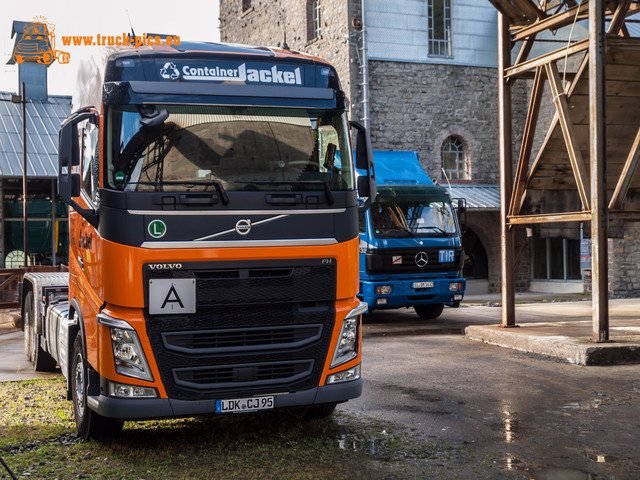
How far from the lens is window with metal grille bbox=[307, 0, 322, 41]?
24250mm

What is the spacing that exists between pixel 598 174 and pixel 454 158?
575 inches

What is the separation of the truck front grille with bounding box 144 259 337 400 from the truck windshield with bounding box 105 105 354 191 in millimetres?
644

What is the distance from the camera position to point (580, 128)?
11.5 m

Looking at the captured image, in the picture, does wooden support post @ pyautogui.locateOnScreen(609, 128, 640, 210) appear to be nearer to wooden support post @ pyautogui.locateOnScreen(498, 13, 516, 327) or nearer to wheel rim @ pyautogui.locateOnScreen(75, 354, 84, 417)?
wooden support post @ pyautogui.locateOnScreen(498, 13, 516, 327)

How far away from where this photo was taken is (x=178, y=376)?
5.75 metres

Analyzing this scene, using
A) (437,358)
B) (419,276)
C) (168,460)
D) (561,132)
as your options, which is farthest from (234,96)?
(419,276)

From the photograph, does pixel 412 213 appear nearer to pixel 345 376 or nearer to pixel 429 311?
pixel 429 311

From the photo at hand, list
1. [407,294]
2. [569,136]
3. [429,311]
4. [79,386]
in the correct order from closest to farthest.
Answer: [79,386] → [569,136] → [407,294] → [429,311]

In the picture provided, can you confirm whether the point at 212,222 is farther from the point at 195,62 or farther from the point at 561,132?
the point at 561,132

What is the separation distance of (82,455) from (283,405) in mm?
1584

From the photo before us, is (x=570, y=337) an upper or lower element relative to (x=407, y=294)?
lower

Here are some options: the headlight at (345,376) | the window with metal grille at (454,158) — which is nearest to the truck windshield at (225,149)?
the headlight at (345,376)

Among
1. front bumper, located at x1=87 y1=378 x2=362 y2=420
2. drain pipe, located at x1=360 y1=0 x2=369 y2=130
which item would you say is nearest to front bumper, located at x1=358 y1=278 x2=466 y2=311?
front bumper, located at x1=87 y1=378 x2=362 y2=420

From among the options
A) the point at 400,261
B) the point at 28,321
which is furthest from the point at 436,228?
the point at 28,321
